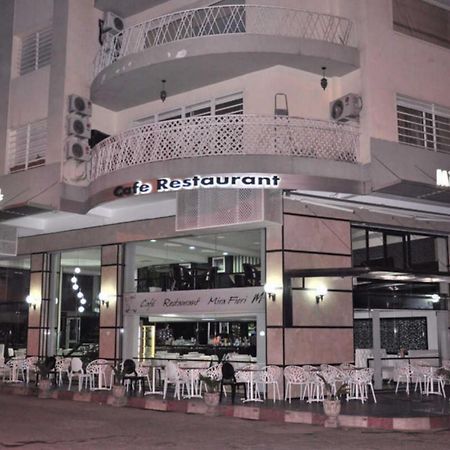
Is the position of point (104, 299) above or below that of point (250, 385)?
above

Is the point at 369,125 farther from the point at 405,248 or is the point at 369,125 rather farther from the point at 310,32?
the point at 405,248

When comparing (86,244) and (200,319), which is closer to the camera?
(200,319)

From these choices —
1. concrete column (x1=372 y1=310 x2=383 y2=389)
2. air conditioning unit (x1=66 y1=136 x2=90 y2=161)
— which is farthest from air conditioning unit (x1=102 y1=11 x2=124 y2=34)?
concrete column (x1=372 y1=310 x2=383 y2=389)

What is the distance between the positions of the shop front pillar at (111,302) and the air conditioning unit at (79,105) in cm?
427

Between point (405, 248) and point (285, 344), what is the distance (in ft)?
18.2

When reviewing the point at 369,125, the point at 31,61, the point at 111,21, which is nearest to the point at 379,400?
the point at 369,125

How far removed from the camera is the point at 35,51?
2267cm

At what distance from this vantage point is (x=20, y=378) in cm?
2291

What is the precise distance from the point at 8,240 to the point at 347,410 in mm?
14300

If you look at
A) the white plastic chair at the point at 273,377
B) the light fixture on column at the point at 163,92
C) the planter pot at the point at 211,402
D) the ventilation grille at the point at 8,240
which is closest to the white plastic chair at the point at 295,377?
the white plastic chair at the point at 273,377

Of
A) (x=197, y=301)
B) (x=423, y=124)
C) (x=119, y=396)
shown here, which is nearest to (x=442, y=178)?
(x=423, y=124)

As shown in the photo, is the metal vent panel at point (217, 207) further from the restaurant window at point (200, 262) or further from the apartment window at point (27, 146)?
the apartment window at point (27, 146)

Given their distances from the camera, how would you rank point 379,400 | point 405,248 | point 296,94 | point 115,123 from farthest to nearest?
1. point 115,123
2. point 405,248
3. point 296,94
4. point 379,400

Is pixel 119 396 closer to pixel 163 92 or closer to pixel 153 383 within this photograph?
pixel 153 383
